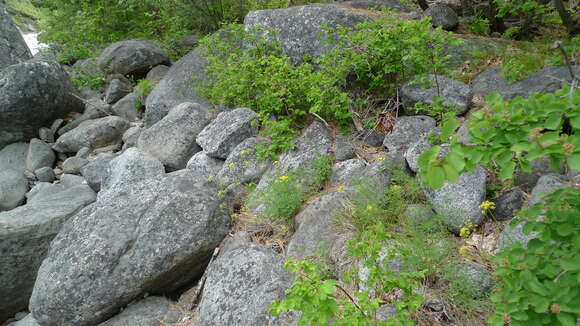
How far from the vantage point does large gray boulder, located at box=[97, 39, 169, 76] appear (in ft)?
27.8

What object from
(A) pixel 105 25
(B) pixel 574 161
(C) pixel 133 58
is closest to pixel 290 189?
(B) pixel 574 161

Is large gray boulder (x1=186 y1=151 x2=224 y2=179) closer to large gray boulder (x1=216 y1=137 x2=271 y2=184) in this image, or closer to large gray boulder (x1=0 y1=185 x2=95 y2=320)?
large gray boulder (x1=216 y1=137 x2=271 y2=184)

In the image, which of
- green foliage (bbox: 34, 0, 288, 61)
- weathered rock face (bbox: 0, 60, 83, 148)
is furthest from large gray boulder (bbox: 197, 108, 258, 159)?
weathered rock face (bbox: 0, 60, 83, 148)

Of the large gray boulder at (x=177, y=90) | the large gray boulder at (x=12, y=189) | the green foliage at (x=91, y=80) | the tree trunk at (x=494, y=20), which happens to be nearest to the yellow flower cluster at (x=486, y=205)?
the tree trunk at (x=494, y=20)

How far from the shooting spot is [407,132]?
3980 mm

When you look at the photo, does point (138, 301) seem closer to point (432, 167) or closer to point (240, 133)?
point (240, 133)

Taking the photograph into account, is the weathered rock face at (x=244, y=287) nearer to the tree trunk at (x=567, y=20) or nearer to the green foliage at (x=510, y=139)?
the green foliage at (x=510, y=139)

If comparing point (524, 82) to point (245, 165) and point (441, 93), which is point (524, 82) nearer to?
point (441, 93)

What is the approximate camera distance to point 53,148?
24.7 ft

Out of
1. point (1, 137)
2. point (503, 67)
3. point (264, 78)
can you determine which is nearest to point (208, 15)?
point (264, 78)

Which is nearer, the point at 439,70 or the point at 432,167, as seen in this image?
the point at 432,167

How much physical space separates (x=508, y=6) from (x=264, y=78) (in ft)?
9.45

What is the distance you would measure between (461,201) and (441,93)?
4.48 ft

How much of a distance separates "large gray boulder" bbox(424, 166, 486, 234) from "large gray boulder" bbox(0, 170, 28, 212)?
6767 mm
